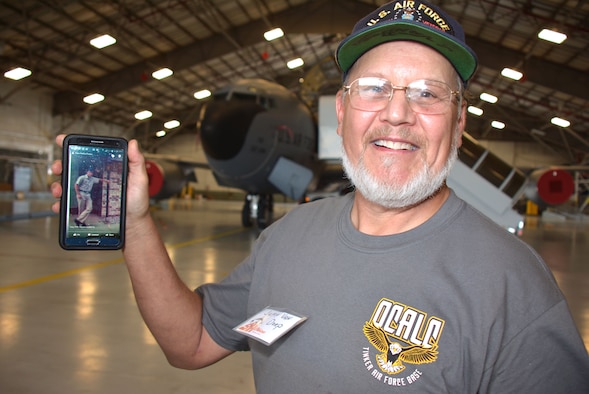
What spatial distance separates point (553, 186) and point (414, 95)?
44.3 feet

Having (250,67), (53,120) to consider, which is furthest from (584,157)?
(53,120)

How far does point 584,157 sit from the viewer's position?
95.2 ft

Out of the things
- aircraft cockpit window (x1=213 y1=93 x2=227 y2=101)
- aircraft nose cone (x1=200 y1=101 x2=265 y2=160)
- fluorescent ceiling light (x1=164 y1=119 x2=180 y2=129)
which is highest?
fluorescent ceiling light (x1=164 y1=119 x2=180 y2=129)

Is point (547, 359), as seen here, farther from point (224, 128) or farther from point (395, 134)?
point (224, 128)

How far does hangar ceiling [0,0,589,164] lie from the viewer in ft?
53.1

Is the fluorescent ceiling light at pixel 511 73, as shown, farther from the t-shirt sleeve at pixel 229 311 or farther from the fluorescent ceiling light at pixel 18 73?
the t-shirt sleeve at pixel 229 311

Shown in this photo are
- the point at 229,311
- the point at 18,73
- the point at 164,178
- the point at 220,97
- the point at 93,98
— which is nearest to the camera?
the point at 229,311

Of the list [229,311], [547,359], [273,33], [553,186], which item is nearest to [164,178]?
[273,33]

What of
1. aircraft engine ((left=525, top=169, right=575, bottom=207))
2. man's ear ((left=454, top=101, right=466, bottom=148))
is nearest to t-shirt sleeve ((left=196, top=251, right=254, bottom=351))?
man's ear ((left=454, top=101, right=466, bottom=148))

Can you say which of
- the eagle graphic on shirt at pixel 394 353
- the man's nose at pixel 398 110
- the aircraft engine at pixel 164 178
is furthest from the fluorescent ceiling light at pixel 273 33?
the eagle graphic on shirt at pixel 394 353

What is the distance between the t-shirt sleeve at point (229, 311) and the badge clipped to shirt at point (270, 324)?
24 centimetres

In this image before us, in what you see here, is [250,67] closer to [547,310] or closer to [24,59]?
[24,59]

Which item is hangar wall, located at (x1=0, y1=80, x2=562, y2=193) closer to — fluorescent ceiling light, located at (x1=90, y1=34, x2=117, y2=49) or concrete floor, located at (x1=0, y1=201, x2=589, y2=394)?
fluorescent ceiling light, located at (x1=90, y1=34, x2=117, y2=49)

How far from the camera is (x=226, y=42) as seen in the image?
20.5 metres
